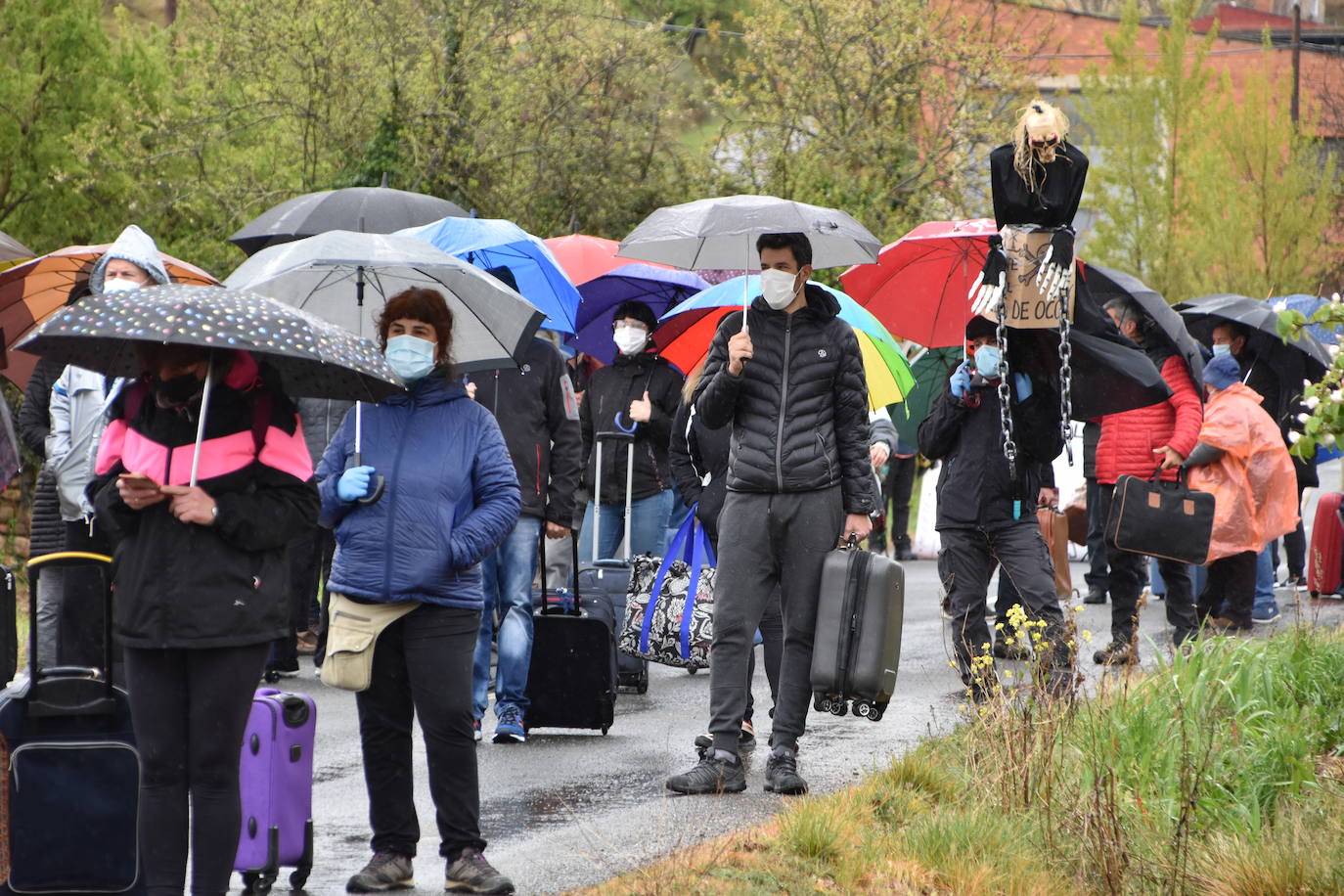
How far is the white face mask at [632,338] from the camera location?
10.1 meters

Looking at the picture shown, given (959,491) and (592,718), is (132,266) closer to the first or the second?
(592,718)

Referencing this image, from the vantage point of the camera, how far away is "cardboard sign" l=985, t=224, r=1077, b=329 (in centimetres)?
791

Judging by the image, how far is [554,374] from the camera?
877cm

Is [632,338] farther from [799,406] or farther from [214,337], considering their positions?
[214,337]

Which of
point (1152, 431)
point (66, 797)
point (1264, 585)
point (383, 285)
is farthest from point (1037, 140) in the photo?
point (1264, 585)

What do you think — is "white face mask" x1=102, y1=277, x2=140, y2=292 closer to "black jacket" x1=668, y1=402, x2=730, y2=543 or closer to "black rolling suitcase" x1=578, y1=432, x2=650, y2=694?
"black jacket" x1=668, y1=402, x2=730, y2=543

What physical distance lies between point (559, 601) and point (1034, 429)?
2550mm

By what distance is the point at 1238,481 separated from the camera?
12.0m

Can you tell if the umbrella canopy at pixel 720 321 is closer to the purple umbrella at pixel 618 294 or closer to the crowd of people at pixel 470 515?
the crowd of people at pixel 470 515

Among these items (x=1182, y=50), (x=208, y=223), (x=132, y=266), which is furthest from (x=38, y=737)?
(x=1182, y=50)

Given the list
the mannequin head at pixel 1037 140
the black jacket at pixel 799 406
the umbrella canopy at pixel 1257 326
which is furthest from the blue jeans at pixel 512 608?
the umbrella canopy at pixel 1257 326

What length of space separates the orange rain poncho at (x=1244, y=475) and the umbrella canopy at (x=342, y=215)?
5.35 meters

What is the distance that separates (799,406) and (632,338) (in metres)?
3.19

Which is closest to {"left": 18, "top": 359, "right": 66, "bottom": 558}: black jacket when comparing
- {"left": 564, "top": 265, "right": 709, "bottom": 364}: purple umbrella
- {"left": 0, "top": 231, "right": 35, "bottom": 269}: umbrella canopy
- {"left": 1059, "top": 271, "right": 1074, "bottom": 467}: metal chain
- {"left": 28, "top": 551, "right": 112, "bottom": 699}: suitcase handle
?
{"left": 28, "top": 551, "right": 112, "bottom": 699}: suitcase handle
